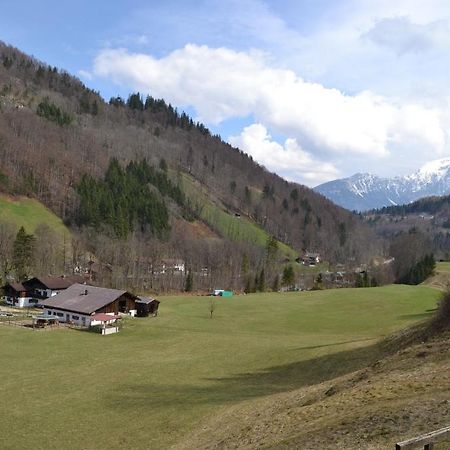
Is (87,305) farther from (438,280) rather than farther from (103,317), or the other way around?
(438,280)

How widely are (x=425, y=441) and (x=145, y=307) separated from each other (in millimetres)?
75543

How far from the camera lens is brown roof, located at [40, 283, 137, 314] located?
248 ft

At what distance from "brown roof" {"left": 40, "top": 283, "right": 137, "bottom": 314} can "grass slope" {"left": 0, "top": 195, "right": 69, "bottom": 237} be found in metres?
61.5

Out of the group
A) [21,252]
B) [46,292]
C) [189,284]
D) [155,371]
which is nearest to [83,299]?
[46,292]

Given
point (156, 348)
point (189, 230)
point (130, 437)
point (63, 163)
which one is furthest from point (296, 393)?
point (63, 163)

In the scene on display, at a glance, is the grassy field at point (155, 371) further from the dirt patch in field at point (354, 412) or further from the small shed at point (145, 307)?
the dirt patch in field at point (354, 412)

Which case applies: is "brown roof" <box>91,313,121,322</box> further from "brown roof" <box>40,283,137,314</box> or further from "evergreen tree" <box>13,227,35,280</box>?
"evergreen tree" <box>13,227,35,280</box>

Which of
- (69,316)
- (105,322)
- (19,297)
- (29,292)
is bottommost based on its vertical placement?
(105,322)

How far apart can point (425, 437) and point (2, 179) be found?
528ft

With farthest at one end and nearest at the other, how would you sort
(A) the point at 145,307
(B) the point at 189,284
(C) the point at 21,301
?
(B) the point at 189,284 < (C) the point at 21,301 < (A) the point at 145,307

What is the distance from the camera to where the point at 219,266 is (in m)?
152

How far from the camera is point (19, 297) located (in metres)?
92.9

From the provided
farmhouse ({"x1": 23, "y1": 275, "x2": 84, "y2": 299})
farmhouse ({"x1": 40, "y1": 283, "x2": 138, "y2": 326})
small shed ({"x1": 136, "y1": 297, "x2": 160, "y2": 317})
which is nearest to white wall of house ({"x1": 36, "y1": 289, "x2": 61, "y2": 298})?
farmhouse ({"x1": 23, "y1": 275, "x2": 84, "y2": 299})

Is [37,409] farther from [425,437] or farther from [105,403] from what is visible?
[425,437]
